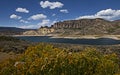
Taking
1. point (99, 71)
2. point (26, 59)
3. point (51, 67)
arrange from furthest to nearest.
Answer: point (26, 59), point (99, 71), point (51, 67)

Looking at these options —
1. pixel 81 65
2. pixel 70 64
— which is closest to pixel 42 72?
pixel 70 64

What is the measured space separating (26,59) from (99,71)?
5.91m

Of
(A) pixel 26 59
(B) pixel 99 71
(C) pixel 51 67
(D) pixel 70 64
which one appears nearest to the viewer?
(C) pixel 51 67

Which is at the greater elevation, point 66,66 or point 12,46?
point 66,66

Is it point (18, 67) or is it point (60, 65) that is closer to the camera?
point (60, 65)

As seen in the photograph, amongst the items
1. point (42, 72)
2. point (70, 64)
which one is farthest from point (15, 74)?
point (70, 64)

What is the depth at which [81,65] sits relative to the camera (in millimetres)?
16297

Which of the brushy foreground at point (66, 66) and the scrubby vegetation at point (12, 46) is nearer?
the brushy foreground at point (66, 66)

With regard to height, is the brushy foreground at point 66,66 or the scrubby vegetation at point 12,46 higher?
the brushy foreground at point 66,66

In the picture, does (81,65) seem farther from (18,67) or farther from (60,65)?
(18,67)

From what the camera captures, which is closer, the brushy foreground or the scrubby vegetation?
the brushy foreground

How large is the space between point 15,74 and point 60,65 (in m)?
2.81

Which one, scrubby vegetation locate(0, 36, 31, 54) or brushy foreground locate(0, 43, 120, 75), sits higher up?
brushy foreground locate(0, 43, 120, 75)

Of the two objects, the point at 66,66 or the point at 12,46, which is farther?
the point at 12,46
